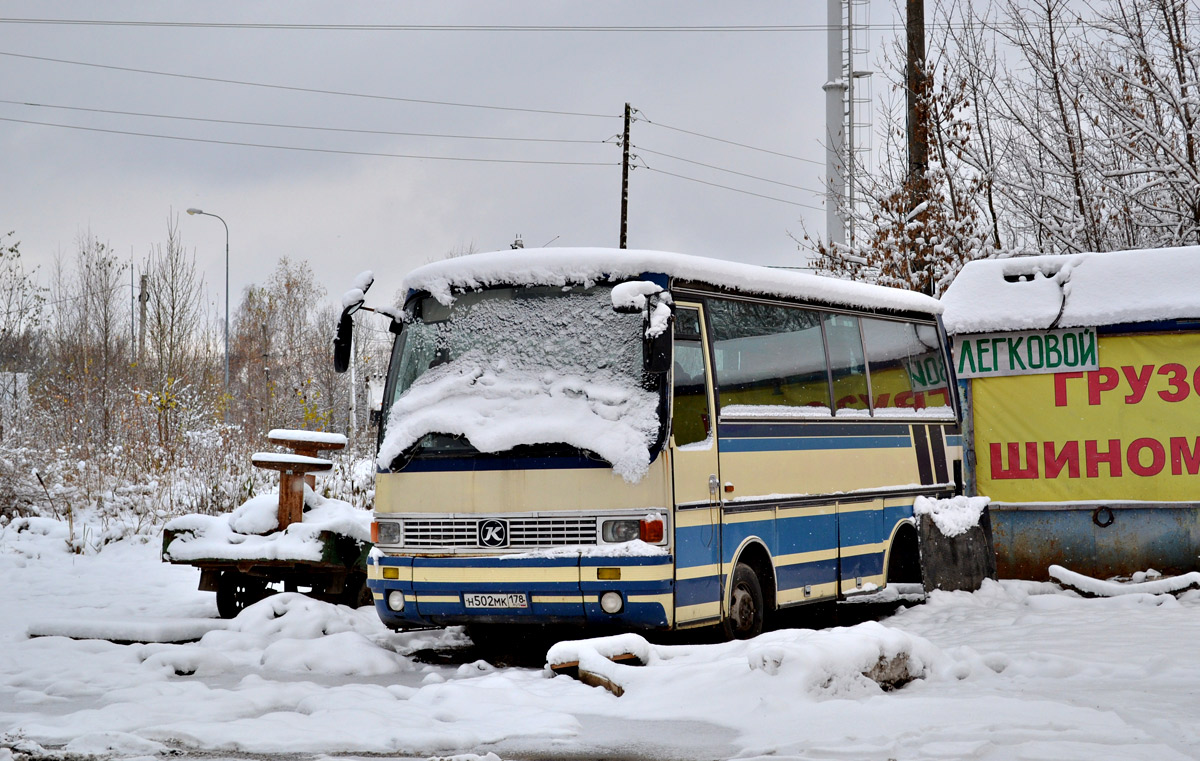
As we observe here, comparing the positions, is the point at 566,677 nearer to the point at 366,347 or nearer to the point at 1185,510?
the point at 1185,510

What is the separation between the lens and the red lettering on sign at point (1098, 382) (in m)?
14.4

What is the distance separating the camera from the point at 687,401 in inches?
403

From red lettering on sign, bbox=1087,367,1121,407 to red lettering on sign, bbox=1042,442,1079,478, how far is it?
49cm

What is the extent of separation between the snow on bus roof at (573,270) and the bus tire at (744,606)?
225 cm

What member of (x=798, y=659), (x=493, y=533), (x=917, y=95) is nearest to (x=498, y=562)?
(x=493, y=533)

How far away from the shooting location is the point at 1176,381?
46.1 feet

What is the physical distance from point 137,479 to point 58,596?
7607mm

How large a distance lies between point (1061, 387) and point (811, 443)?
13.3 feet

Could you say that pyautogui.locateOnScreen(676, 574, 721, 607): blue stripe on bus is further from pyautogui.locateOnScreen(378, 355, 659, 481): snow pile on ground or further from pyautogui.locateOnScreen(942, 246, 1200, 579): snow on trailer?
pyautogui.locateOnScreen(942, 246, 1200, 579): snow on trailer

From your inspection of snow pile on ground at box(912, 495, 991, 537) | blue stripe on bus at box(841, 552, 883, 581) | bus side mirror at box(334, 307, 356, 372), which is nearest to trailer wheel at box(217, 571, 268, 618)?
bus side mirror at box(334, 307, 356, 372)

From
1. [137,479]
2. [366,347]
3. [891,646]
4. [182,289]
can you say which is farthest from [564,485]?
[366,347]

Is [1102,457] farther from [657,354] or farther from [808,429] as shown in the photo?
[657,354]

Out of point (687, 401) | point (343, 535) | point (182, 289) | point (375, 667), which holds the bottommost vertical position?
point (375, 667)

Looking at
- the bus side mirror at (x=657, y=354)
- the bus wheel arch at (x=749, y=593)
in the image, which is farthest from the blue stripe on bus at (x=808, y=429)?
the bus side mirror at (x=657, y=354)
